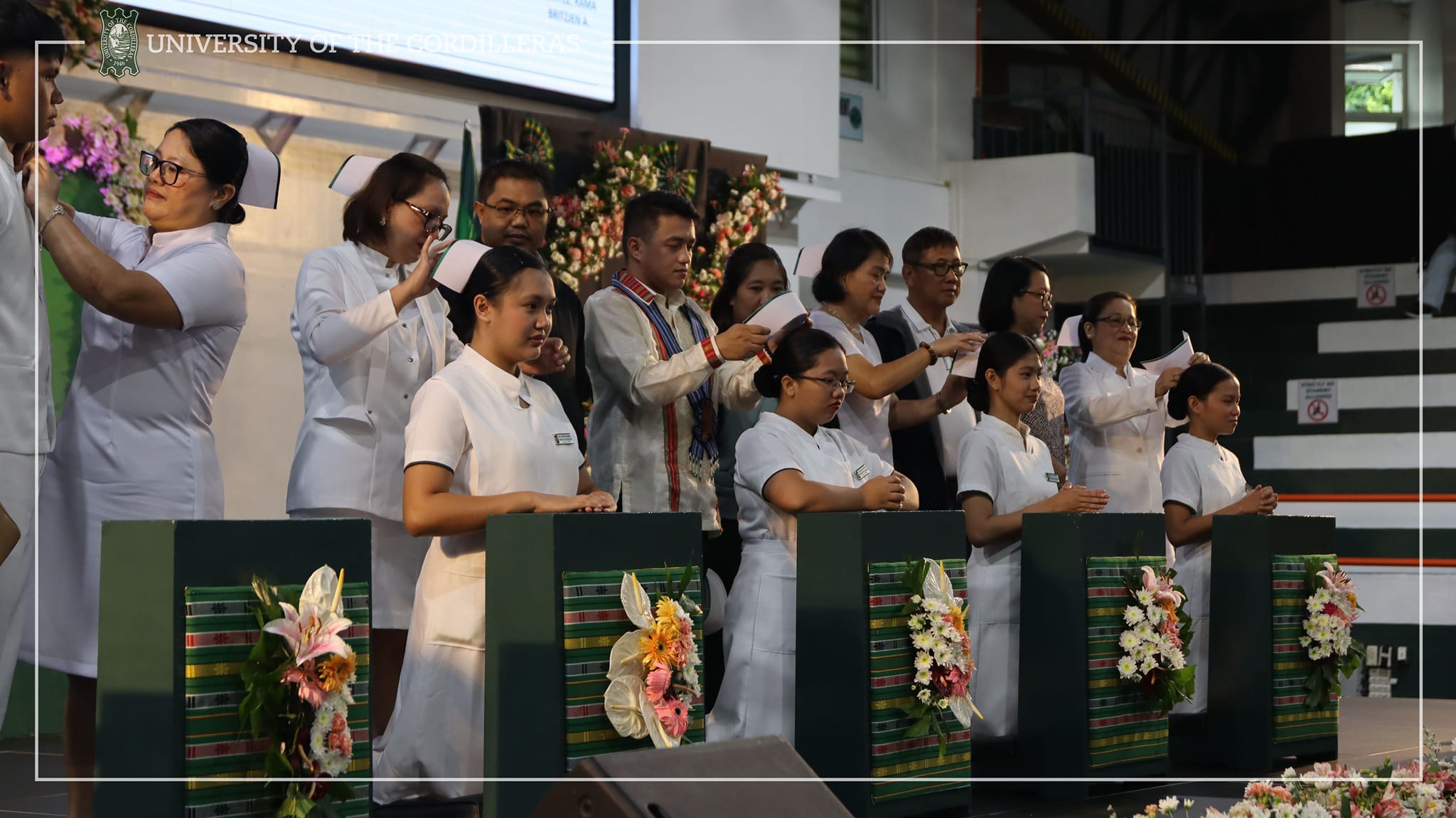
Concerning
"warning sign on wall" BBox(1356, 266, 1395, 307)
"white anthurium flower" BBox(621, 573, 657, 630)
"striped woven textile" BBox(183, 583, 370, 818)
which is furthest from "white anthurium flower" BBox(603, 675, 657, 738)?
"warning sign on wall" BBox(1356, 266, 1395, 307)

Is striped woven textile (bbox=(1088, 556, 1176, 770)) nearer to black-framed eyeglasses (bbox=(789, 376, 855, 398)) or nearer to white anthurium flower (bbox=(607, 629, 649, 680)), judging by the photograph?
black-framed eyeglasses (bbox=(789, 376, 855, 398))

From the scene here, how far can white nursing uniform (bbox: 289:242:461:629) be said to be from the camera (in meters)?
3.63

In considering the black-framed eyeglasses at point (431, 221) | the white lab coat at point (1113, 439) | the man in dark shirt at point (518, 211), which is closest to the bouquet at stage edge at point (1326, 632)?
the white lab coat at point (1113, 439)

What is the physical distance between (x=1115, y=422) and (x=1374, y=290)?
22.3 ft

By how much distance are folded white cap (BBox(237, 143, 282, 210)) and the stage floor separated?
1541mm

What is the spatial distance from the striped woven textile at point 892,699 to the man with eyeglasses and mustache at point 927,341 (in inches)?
44.8

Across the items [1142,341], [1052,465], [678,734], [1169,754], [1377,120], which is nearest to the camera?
[678,734]

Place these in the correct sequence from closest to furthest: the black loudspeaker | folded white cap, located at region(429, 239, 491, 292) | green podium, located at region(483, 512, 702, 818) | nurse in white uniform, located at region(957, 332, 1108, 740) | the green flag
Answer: the black loudspeaker < green podium, located at region(483, 512, 702, 818) < folded white cap, located at region(429, 239, 491, 292) < nurse in white uniform, located at region(957, 332, 1108, 740) < the green flag

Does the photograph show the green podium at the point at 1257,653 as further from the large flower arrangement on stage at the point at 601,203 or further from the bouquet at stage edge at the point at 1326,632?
the large flower arrangement on stage at the point at 601,203

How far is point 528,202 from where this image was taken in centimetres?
412

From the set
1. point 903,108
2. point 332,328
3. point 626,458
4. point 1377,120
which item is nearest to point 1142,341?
point 903,108

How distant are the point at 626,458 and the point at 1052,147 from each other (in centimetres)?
677

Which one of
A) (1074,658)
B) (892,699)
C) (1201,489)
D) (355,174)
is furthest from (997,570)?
(355,174)

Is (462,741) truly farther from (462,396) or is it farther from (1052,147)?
(1052,147)
